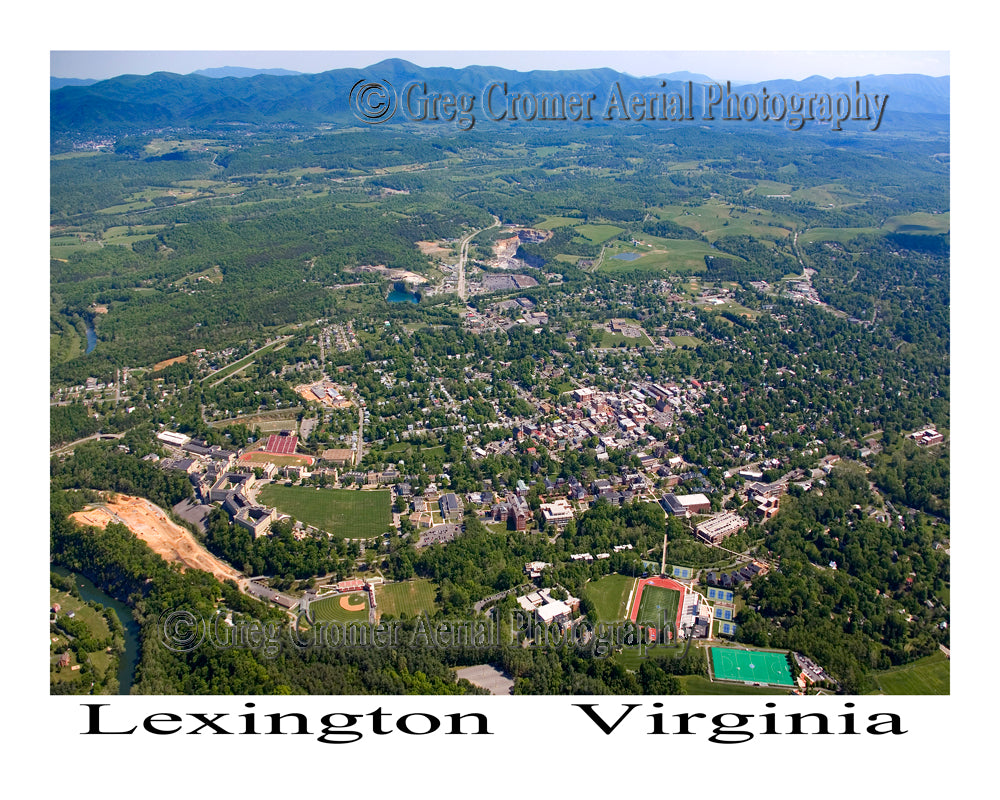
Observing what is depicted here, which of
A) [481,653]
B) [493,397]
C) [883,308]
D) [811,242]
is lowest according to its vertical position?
[481,653]

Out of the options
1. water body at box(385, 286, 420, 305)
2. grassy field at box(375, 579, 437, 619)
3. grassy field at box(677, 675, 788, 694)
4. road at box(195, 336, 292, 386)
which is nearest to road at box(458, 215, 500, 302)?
water body at box(385, 286, 420, 305)

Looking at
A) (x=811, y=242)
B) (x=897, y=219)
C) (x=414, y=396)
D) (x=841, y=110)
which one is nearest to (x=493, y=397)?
(x=414, y=396)

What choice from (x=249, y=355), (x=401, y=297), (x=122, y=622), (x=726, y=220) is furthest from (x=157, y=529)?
(x=726, y=220)

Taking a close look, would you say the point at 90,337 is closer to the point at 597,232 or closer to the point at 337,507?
the point at 337,507

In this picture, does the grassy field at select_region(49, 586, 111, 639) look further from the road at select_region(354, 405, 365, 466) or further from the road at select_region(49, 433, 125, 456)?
the road at select_region(354, 405, 365, 466)

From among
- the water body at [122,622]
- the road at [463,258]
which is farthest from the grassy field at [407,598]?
the road at [463,258]

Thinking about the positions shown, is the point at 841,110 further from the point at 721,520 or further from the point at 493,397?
the point at 493,397
